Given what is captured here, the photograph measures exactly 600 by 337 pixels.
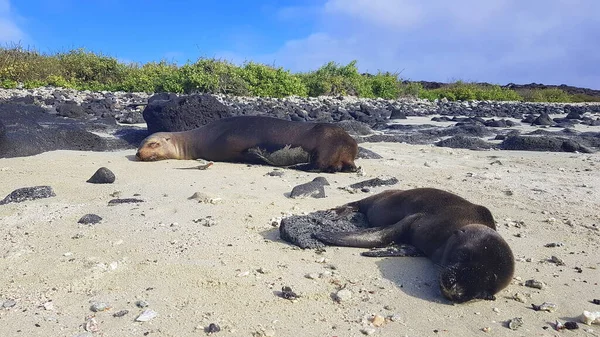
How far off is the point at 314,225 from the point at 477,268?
4.86 ft

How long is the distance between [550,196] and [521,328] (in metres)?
3.48

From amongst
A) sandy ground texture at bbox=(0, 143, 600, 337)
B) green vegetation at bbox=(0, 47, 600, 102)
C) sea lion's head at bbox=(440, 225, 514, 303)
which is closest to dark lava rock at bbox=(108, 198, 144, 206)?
sandy ground texture at bbox=(0, 143, 600, 337)

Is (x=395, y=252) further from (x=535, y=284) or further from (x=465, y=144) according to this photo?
(x=465, y=144)

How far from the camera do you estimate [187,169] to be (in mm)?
7844

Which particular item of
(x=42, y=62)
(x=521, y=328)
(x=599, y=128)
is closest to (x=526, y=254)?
(x=521, y=328)

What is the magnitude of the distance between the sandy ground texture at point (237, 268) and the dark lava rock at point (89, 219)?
7cm

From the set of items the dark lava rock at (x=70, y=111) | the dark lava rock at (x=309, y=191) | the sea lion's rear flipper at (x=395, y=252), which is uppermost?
the dark lava rock at (x=70, y=111)

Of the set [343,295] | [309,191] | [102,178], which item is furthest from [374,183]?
[343,295]

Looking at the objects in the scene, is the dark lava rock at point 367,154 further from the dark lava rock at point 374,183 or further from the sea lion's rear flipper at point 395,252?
the sea lion's rear flipper at point 395,252

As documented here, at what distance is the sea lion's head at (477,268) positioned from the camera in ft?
11.9

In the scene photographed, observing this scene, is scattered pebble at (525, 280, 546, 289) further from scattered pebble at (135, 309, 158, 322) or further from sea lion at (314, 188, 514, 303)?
scattered pebble at (135, 309, 158, 322)

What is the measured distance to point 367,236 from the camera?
459 cm

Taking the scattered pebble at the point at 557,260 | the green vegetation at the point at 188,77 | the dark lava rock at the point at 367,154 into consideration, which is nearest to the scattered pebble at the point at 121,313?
the scattered pebble at the point at 557,260

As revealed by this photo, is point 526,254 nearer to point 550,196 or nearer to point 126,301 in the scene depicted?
point 550,196
